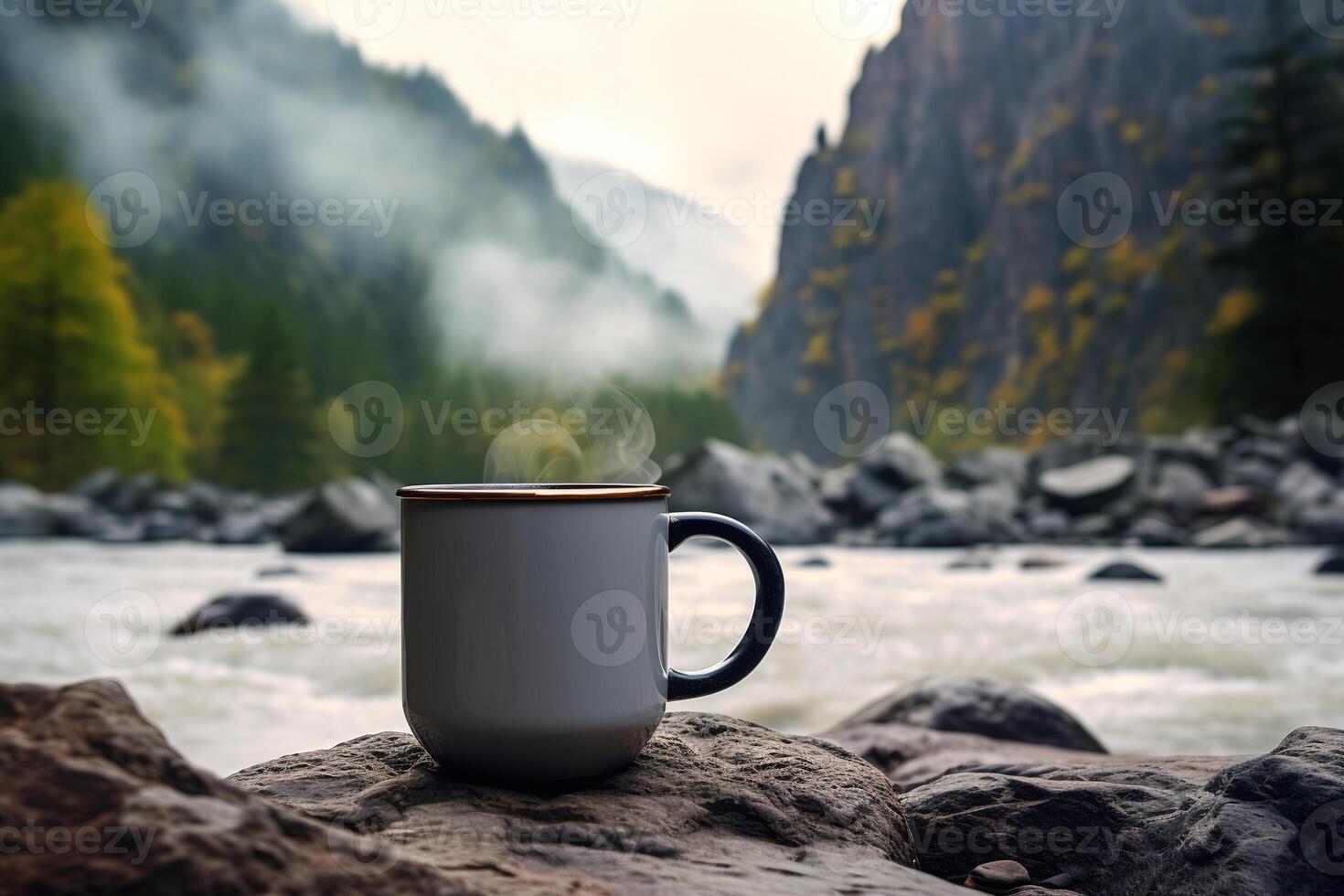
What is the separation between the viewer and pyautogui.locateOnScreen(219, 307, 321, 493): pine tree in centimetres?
2627

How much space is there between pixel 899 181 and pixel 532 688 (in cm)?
4610

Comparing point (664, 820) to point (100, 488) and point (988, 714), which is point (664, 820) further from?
point (100, 488)

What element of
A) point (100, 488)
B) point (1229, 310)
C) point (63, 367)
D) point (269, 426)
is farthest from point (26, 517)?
point (1229, 310)

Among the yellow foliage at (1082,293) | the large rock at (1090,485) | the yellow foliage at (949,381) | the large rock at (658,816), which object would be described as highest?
the yellow foliage at (1082,293)

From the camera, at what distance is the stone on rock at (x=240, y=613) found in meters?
5.23

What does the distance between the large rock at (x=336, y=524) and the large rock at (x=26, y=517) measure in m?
4.58

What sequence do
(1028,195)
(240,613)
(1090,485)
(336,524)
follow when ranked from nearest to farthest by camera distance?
1. (240,613)
2. (336,524)
3. (1090,485)
4. (1028,195)

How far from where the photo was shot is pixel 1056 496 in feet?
40.0

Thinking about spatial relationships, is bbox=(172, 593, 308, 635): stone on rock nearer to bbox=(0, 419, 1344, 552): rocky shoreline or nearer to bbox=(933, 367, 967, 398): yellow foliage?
bbox=(0, 419, 1344, 552): rocky shoreline

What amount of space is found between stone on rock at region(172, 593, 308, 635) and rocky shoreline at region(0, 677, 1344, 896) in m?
4.37

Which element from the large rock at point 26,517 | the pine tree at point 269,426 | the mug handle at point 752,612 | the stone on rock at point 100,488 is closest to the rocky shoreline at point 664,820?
the mug handle at point 752,612

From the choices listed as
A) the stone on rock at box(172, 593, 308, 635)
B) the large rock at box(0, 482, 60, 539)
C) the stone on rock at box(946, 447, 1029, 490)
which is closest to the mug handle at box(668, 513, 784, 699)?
the stone on rock at box(172, 593, 308, 635)

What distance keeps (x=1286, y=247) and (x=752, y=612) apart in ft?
71.0

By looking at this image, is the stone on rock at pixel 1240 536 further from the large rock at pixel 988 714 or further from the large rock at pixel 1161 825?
the large rock at pixel 1161 825
